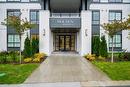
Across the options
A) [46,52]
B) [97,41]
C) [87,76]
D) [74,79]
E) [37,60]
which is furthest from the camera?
[46,52]

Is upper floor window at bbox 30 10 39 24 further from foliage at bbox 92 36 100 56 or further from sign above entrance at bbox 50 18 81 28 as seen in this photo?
foliage at bbox 92 36 100 56

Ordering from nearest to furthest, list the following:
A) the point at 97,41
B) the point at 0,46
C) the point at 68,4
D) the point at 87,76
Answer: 1. the point at 87,76
2. the point at 97,41
3. the point at 68,4
4. the point at 0,46

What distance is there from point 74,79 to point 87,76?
1.24 meters

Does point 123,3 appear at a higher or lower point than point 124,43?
higher

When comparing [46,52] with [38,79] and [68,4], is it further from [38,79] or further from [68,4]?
[38,79]

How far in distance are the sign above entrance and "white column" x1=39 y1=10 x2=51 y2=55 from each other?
0.70m

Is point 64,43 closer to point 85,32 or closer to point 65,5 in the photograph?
point 65,5

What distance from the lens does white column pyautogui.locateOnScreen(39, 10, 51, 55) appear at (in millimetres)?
31422

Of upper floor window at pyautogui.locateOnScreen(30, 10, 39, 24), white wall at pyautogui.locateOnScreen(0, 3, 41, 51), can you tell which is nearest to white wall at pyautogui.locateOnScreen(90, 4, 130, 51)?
upper floor window at pyautogui.locateOnScreen(30, 10, 39, 24)

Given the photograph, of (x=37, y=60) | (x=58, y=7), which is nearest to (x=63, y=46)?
(x=58, y=7)

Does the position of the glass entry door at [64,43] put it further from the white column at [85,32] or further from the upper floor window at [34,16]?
the white column at [85,32]

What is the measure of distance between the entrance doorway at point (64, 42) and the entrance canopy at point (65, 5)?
409 centimetres

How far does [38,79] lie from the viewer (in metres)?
14.8

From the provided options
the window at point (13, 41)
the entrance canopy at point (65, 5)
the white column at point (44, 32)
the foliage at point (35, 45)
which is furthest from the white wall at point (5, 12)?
the white column at point (44, 32)
